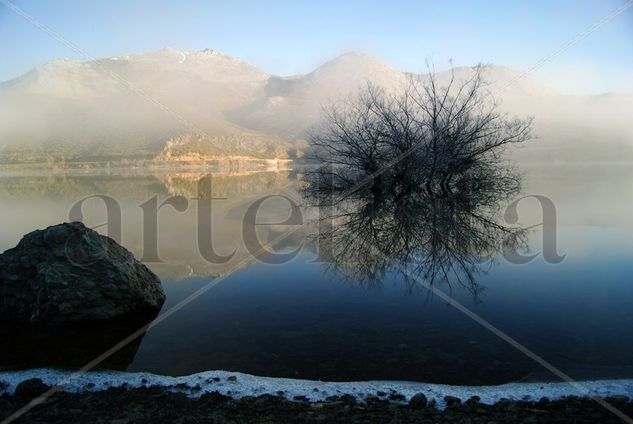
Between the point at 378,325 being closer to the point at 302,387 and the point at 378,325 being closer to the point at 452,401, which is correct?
the point at 302,387

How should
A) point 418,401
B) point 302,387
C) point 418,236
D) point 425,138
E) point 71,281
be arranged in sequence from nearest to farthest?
point 418,401 < point 302,387 < point 71,281 < point 418,236 < point 425,138

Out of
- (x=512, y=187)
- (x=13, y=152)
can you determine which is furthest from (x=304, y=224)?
(x=13, y=152)

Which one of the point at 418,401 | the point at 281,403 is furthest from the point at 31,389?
the point at 418,401

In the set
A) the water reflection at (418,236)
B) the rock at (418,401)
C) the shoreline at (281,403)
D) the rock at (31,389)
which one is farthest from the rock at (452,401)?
the rock at (31,389)

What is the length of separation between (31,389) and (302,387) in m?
2.90

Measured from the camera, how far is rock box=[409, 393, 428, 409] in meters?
4.52

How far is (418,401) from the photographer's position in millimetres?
4578

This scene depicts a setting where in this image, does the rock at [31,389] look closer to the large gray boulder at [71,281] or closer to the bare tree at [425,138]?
the large gray boulder at [71,281]

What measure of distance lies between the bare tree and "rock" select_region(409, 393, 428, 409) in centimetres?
2272

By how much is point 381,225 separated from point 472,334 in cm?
943

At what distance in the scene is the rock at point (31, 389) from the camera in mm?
4992

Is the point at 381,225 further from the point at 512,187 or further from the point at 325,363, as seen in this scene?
the point at 512,187

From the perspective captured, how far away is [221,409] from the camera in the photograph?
4.57m

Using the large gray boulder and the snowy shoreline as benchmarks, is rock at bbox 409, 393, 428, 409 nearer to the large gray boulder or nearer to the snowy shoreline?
the snowy shoreline
